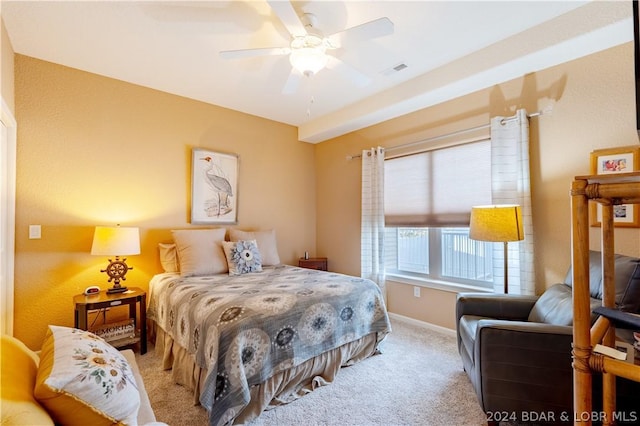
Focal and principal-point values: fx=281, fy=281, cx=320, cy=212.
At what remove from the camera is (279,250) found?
14.1 ft

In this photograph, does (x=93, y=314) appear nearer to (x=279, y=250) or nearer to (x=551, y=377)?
(x=279, y=250)

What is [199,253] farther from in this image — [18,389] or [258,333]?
[18,389]

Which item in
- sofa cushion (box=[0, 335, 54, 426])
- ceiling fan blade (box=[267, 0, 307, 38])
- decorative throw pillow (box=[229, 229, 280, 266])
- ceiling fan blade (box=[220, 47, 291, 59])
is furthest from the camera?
decorative throw pillow (box=[229, 229, 280, 266])

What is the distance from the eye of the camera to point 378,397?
1.99 m

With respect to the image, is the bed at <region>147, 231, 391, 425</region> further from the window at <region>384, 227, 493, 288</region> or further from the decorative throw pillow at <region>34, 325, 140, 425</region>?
the window at <region>384, 227, 493, 288</region>

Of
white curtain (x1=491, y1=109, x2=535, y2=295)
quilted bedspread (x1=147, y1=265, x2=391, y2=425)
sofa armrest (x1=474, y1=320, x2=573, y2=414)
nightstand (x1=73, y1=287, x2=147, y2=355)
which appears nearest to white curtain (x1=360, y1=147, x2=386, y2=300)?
quilted bedspread (x1=147, y1=265, x2=391, y2=425)

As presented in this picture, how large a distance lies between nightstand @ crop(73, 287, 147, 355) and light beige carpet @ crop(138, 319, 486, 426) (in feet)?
0.68

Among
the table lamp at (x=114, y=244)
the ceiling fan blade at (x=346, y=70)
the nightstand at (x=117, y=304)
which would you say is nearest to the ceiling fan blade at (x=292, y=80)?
the ceiling fan blade at (x=346, y=70)

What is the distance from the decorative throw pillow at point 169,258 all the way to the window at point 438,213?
2527 millimetres

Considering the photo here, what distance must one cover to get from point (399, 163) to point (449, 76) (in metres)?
1.12

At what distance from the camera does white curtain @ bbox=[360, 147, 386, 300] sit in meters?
3.61

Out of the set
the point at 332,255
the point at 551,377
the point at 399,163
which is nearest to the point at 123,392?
the point at 551,377

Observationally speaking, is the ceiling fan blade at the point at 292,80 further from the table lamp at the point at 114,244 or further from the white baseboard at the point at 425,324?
the white baseboard at the point at 425,324

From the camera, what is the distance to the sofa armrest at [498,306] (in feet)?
6.97
